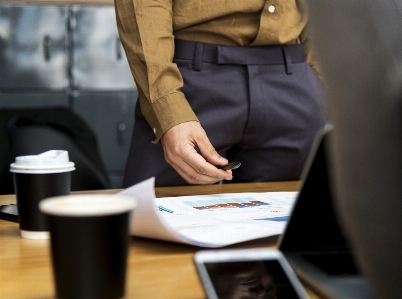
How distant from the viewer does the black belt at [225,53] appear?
4.53ft

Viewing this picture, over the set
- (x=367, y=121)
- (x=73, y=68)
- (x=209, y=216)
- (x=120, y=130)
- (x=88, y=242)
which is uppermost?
(x=367, y=121)

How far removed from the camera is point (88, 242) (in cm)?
41

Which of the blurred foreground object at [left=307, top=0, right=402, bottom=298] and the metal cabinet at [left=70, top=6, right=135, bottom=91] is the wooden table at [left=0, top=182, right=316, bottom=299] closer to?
the blurred foreground object at [left=307, top=0, right=402, bottom=298]

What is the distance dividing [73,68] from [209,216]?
2.66m

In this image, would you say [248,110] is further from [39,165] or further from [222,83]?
[39,165]

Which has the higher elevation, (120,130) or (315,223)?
(315,223)

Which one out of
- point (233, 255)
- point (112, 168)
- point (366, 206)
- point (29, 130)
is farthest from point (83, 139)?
point (366, 206)

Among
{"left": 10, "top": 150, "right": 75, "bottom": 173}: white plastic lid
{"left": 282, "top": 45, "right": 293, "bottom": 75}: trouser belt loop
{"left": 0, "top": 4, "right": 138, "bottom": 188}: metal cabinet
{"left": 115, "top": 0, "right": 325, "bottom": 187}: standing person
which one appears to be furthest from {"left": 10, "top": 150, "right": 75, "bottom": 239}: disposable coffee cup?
{"left": 0, "top": 4, "right": 138, "bottom": 188}: metal cabinet

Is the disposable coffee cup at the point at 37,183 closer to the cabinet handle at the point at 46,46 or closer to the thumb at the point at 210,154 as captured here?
the thumb at the point at 210,154

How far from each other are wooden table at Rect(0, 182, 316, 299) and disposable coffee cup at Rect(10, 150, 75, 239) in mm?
22

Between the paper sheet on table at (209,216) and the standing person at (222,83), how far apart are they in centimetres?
32

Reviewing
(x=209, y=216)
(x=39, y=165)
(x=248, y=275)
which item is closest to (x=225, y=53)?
(x=209, y=216)

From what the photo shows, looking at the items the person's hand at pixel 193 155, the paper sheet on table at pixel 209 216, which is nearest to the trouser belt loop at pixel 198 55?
the person's hand at pixel 193 155

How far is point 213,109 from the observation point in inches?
54.9
